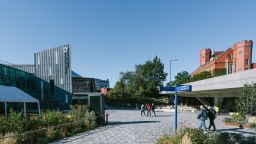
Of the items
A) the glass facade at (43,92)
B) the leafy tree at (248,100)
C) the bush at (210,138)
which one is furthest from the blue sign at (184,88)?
the glass facade at (43,92)

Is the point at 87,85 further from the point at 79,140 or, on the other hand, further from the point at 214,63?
the point at 79,140

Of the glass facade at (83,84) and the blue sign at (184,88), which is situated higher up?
the blue sign at (184,88)

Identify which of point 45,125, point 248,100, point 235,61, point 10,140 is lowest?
point 45,125

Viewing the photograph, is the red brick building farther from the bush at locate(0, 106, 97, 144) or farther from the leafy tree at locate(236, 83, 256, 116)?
the bush at locate(0, 106, 97, 144)

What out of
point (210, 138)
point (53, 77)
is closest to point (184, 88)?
point (210, 138)

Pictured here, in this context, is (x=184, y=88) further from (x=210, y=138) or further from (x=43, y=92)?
(x=43, y=92)

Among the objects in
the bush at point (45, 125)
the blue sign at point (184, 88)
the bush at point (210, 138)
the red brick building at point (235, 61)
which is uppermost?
the red brick building at point (235, 61)

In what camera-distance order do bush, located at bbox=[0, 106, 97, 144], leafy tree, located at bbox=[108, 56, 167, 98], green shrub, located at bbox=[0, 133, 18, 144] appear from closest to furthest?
green shrub, located at bbox=[0, 133, 18, 144] → bush, located at bbox=[0, 106, 97, 144] → leafy tree, located at bbox=[108, 56, 167, 98]

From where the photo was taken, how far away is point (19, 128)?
1198cm

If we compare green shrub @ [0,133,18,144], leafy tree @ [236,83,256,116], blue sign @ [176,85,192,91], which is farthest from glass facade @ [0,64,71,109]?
blue sign @ [176,85,192,91]

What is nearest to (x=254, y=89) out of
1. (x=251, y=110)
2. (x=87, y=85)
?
(x=251, y=110)

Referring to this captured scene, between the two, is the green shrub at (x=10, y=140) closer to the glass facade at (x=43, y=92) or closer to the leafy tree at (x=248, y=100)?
the leafy tree at (x=248, y=100)

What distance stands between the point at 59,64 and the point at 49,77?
10.0 ft

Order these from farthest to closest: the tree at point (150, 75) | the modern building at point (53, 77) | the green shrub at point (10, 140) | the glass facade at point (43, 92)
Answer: the tree at point (150, 75)
the modern building at point (53, 77)
the glass facade at point (43, 92)
the green shrub at point (10, 140)
